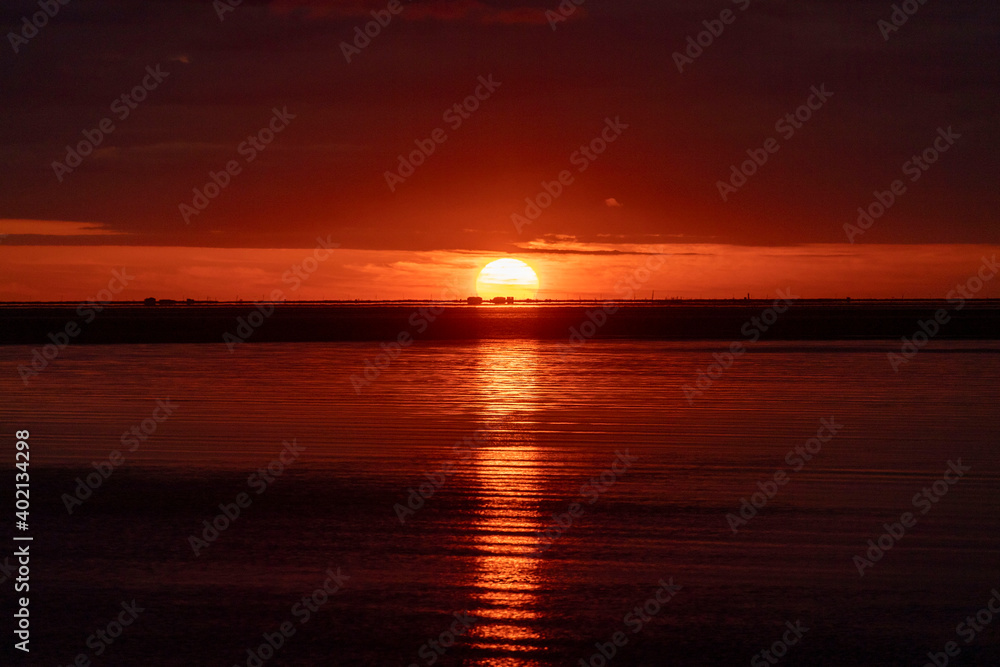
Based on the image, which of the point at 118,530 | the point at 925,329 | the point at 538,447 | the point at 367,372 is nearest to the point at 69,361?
the point at 367,372

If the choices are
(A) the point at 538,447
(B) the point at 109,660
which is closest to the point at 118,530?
(B) the point at 109,660

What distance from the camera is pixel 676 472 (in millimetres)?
16359

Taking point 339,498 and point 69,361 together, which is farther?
point 69,361

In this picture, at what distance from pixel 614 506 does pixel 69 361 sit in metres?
34.1

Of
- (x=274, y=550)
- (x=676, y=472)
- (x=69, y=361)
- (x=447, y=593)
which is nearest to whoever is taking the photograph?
(x=447, y=593)

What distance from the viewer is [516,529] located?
1257 centimetres

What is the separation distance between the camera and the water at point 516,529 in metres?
9.01

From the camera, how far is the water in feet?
29.6

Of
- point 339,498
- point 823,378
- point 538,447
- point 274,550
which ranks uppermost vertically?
point 823,378

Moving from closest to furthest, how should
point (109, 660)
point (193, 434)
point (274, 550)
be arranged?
point (109, 660) < point (274, 550) < point (193, 434)

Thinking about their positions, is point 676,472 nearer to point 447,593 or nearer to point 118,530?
point 447,593

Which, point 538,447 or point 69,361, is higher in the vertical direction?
point 69,361

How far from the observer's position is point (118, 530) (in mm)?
12734

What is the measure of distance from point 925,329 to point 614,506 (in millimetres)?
59805
